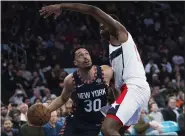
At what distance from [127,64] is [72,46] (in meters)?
13.3

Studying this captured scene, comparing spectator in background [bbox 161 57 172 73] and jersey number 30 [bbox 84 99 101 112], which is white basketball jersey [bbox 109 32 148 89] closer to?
jersey number 30 [bbox 84 99 101 112]

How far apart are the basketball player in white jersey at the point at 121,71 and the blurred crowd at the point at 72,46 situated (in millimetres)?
6793

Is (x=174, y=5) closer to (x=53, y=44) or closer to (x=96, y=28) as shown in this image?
(x=96, y=28)

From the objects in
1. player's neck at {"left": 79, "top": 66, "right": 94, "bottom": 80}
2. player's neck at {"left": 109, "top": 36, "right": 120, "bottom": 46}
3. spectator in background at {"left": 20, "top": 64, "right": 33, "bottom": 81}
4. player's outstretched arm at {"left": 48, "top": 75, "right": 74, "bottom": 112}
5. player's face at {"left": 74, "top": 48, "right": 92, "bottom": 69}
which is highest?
player's neck at {"left": 109, "top": 36, "right": 120, "bottom": 46}

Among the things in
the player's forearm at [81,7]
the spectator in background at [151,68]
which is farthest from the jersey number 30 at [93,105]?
the spectator in background at [151,68]

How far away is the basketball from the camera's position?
738 centimetres

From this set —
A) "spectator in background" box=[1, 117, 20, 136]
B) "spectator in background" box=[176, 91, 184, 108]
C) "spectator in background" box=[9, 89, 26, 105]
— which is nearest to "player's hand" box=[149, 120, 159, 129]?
"spectator in background" box=[1, 117, 20, 136]

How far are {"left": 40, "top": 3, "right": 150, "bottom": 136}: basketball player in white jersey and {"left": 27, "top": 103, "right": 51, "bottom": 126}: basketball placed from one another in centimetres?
102

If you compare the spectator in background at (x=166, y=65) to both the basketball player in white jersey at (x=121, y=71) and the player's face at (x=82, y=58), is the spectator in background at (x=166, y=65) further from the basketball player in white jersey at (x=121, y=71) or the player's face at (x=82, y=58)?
the basketball player in white jersey at (x=121, y=71)

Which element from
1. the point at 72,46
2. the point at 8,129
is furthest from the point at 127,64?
the point at 72,46

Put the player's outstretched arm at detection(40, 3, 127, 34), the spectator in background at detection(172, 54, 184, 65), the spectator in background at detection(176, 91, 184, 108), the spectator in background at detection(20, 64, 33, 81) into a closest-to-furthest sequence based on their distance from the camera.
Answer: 1. the player's outstretched arm at detection(40, 3, 127, 34)
2. the spectator in background at detection(176, 91, 184, 108)
3. the spectator in background at detection(20, 64, 33, 81)
4. the spectator in background at detection(172, 54, 184, 65)

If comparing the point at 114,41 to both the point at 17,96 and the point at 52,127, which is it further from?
A: the point at 17,96

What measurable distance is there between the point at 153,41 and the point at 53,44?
428cm

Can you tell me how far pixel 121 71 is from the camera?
704 centimetres
